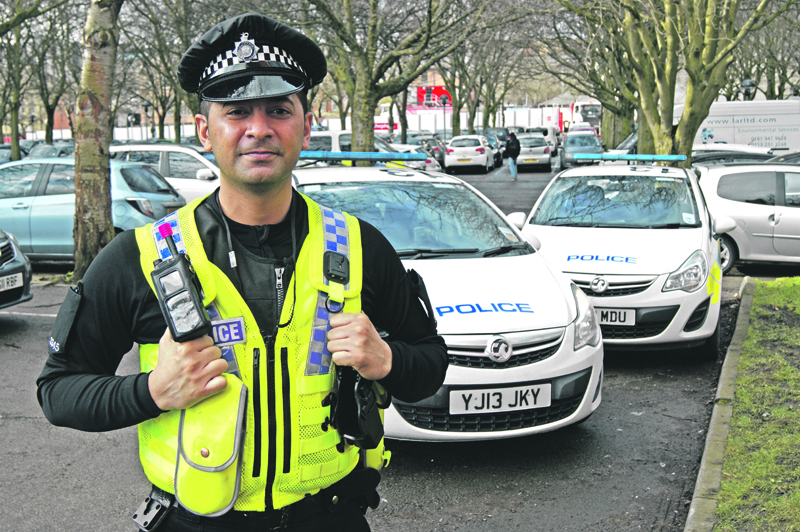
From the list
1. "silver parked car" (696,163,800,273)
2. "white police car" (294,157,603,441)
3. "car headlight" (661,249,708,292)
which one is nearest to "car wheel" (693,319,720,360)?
"car headlight" (661,249,708,292)

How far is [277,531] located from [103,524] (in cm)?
242

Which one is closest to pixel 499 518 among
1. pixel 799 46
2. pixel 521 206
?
pixel 521 206

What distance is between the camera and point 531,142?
3128cm

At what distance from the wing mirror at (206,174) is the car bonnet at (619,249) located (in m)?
6.27

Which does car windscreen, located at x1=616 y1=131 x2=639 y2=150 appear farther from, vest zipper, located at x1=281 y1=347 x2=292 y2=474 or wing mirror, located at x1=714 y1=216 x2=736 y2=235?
vest zipper, located at x1=281 y1=347 x2=292 y2=474

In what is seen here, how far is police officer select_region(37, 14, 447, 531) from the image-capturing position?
1602mm

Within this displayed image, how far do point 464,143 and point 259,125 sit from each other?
1151 inches

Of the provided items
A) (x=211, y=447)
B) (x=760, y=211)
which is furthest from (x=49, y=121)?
(x=211, y=447)

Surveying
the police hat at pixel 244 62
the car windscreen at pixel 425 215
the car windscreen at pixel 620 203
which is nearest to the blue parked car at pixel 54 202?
the car windscreen at pixel 620 203

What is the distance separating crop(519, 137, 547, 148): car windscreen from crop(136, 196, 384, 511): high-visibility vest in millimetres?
30111

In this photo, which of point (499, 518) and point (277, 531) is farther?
point (499, 518)

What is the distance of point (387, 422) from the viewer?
417cm

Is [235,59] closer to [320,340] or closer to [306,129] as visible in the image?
[306,129]

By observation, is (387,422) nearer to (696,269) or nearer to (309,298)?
(309,298)
